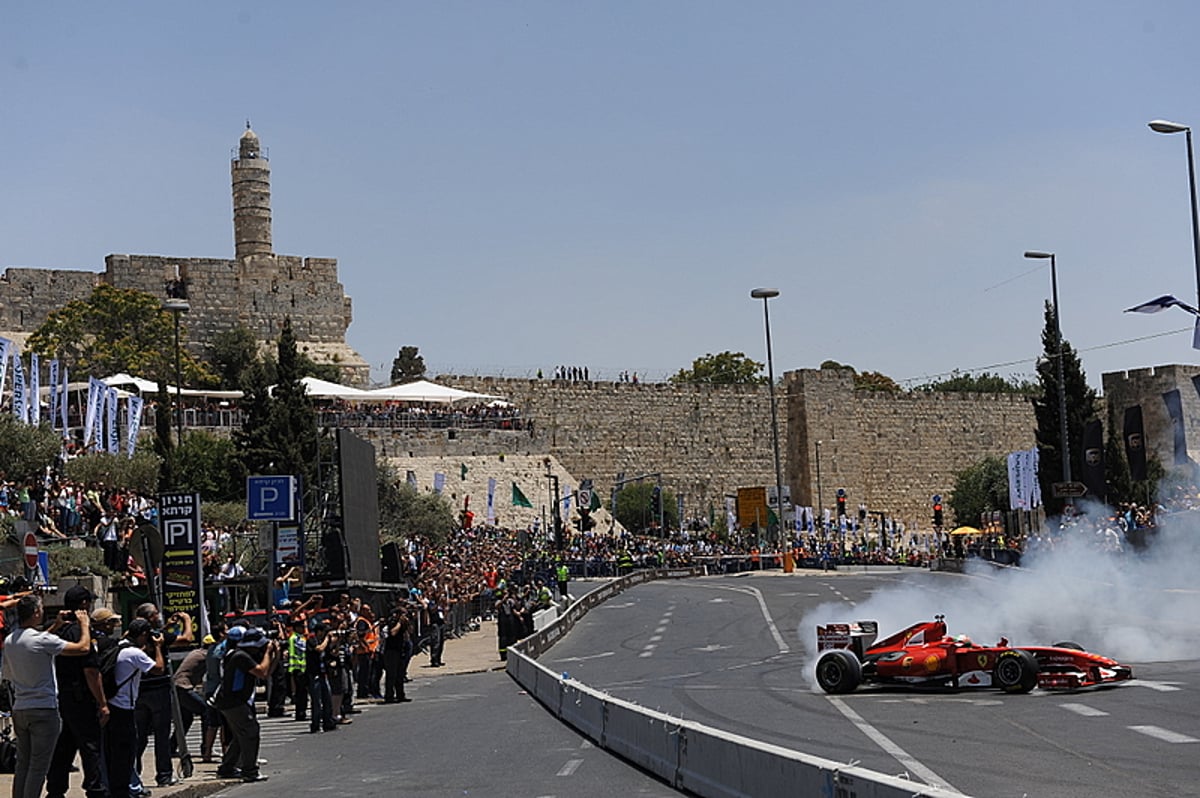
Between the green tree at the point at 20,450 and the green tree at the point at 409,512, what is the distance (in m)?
15.1

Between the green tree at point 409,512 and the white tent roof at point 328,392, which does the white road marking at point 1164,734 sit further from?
the white tent roof at point 328,392

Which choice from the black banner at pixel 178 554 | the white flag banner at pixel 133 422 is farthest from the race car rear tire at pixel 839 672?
the white flag banner at pixel 133 422

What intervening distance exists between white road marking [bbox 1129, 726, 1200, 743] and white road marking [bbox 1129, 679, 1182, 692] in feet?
12.2

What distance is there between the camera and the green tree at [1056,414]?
60375mm

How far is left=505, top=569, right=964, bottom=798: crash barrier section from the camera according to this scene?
10156mm

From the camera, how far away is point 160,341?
91.9 meters

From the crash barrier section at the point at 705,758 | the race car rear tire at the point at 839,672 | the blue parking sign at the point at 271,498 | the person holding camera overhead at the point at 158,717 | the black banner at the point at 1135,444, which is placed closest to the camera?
the crash barrier section at the point at 705,758

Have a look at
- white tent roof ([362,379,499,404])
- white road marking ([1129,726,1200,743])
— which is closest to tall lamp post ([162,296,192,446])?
white tent roof ([362,379,499,404])

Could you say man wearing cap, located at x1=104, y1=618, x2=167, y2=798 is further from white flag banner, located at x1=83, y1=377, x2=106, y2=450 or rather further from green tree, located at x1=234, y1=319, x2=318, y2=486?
green tree, located at x1=234, y1=319, x2=318, y2=486

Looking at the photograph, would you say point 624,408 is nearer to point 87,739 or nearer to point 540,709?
point 540,709

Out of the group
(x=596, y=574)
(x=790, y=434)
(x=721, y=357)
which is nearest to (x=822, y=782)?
(x=596, y=574)

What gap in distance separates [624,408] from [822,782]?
87589 mm

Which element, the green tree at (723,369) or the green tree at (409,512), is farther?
the green tree at (723,369)

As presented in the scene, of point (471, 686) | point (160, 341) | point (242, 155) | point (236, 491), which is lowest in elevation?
point (471, 686)
